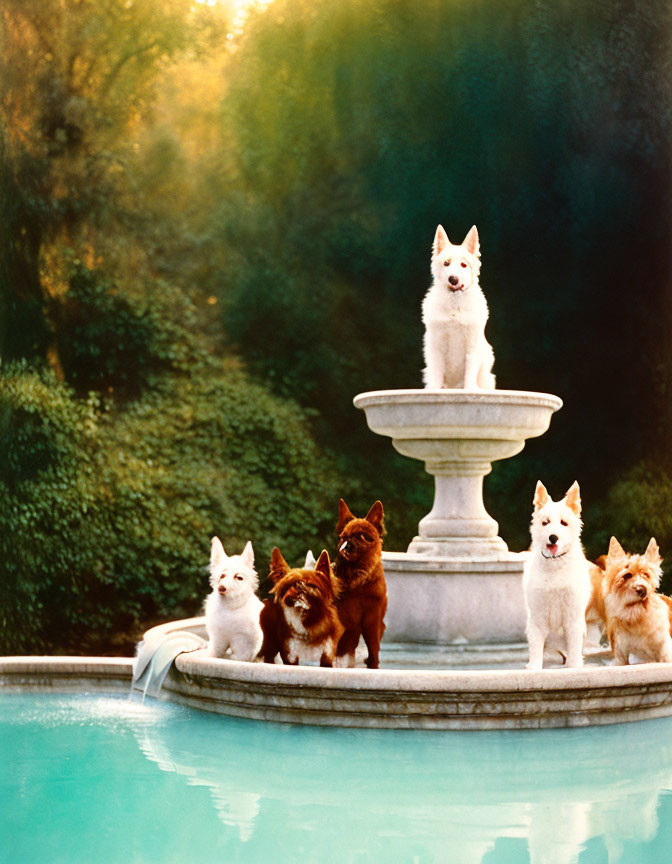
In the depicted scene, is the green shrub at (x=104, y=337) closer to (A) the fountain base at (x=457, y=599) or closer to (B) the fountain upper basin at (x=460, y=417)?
(B) the fountain upper basin at (x=460, y=417)

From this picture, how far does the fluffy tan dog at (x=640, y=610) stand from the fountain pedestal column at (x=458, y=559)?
1.04 metres

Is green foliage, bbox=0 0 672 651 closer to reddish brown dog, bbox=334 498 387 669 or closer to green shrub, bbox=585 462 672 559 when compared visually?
green shrub, bbox=585 462 672 559

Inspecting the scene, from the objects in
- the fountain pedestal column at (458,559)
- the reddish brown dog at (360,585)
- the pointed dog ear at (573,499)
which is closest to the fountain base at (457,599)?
the fountain pedestal column at (458,559)

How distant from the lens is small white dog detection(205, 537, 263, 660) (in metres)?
6.04

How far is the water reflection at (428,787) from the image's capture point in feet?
12.8

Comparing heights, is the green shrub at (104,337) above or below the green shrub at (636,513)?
above

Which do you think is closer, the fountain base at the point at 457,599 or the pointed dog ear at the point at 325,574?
the pointed dog ear at the point at 325,574

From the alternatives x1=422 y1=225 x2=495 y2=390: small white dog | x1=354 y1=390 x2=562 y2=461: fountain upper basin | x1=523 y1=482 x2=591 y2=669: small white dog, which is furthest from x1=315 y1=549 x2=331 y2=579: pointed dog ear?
x1=422 y1=225 x2=495 y2=390: small white dog

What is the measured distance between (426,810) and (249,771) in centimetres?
92

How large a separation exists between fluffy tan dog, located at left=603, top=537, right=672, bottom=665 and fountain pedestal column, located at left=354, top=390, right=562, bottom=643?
1.04m

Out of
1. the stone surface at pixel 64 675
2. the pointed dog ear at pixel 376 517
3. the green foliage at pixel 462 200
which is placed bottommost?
the stone surface at pixel 64 675

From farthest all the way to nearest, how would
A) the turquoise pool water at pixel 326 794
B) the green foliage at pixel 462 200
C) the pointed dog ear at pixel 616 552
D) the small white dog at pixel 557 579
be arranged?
the green foliage at pixel 462 200 → the pointed dog ear at pixel 616 552 → the small white dog at pixel 557 579 → the turquoise pool water at pixel 326 794

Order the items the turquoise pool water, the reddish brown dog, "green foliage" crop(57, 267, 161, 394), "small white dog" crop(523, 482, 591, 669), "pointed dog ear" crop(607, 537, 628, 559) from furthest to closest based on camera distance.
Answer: "green foliage" crop(57, 267, 161, 394), "pointed dog ear" crop(607, 537, 628, 559), the reddish brown dog, "small white dog" crop(523, 482, 591, 669), the turquoise pool water

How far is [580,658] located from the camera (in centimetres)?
594
